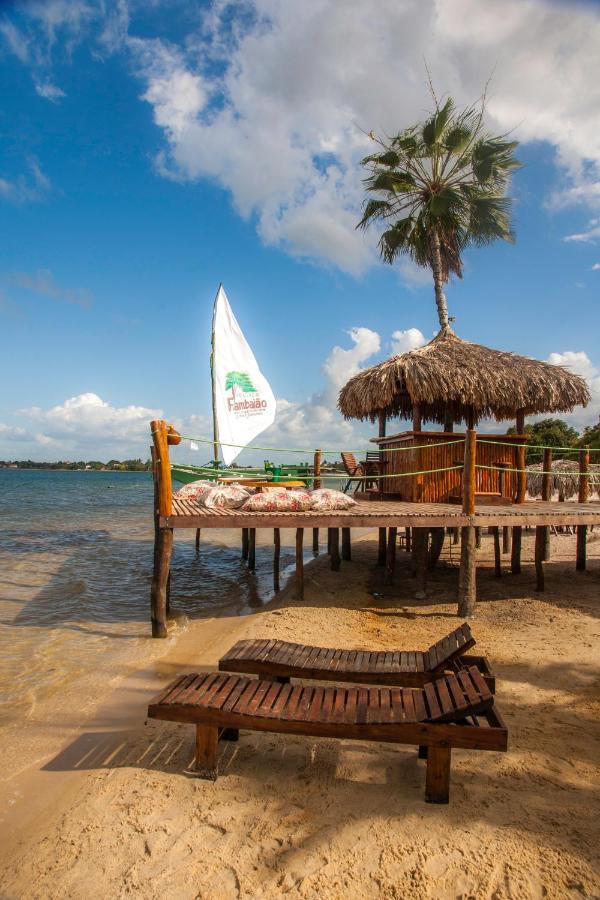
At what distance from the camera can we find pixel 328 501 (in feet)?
26.5

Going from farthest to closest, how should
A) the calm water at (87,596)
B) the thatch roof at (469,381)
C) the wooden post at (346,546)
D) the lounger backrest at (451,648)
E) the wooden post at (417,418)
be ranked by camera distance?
the wooden post at (346,546) < the wooden post at (417,418) < the thatch roof at (469,381) < the calm water at (87,596) < the lounger backrest at (451,648)

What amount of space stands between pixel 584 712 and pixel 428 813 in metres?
2.07

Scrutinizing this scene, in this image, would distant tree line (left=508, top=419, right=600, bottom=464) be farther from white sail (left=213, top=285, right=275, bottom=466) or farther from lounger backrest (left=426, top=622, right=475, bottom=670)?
lounger backrest (left=426, top=622, right=475, bottom=670)

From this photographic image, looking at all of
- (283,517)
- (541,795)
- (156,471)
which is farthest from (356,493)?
(541,795)

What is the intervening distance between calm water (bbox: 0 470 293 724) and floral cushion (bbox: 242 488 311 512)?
225cm

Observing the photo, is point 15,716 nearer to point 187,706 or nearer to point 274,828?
point 187,706

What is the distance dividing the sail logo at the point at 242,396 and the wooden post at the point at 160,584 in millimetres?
10928

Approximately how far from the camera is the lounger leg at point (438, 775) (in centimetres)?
316

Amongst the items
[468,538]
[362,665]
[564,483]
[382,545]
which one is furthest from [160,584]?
[564,483]

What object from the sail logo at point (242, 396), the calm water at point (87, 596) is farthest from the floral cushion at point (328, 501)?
the sail logo at point (242, 396)

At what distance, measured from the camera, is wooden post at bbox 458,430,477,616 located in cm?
760

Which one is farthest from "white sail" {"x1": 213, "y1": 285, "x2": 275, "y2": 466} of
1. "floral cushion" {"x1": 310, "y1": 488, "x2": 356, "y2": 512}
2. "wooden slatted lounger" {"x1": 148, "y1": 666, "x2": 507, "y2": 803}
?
"wooden slatted lounger" {"x1": 148, "y1": 666, "x2": 507, "y2": 803}

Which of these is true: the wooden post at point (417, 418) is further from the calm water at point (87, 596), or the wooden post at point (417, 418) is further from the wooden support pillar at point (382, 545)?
the calm water at point (87, 596)

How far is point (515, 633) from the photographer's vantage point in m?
6.82
